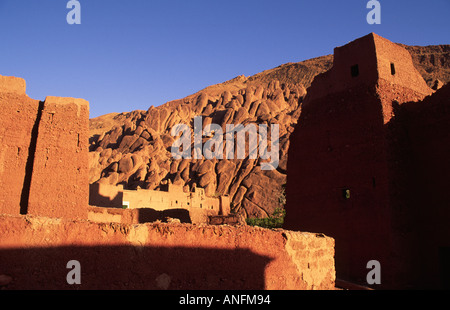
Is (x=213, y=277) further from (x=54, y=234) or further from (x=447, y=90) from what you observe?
(x=447, y=90)

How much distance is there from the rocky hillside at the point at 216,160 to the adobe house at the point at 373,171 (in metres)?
32.0

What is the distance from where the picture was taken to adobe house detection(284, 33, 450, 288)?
1343 cm

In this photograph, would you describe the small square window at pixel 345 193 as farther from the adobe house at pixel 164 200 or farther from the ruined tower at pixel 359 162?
the adobe house at pixel 164 200

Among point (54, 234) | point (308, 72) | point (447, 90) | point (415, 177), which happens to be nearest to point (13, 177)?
point (54, 234)

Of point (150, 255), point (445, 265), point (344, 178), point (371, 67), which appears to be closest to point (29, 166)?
point (150, 255)

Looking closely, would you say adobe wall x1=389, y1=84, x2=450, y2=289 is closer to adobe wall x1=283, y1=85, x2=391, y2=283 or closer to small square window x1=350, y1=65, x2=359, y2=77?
adobe wall x1=283, y1=85, x2=391, y2=283

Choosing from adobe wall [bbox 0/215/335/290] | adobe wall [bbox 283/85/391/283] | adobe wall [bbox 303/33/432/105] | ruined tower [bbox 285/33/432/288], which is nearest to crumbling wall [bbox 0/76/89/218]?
adobe wall [bbox 0/215/335/290]

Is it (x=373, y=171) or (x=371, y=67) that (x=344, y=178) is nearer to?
(x=373, y=171)

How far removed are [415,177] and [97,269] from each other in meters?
12.7

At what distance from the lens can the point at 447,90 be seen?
13609 mm

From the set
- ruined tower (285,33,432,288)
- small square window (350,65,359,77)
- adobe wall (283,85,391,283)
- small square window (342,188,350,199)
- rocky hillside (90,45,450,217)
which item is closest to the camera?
ruined tower (285,33,432,288)

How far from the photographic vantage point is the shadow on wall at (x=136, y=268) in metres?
6.20

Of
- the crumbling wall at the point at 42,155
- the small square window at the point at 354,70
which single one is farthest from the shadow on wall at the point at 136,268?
the small square window at the point at 354,70

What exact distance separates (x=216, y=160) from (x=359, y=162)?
43764 millimetres
